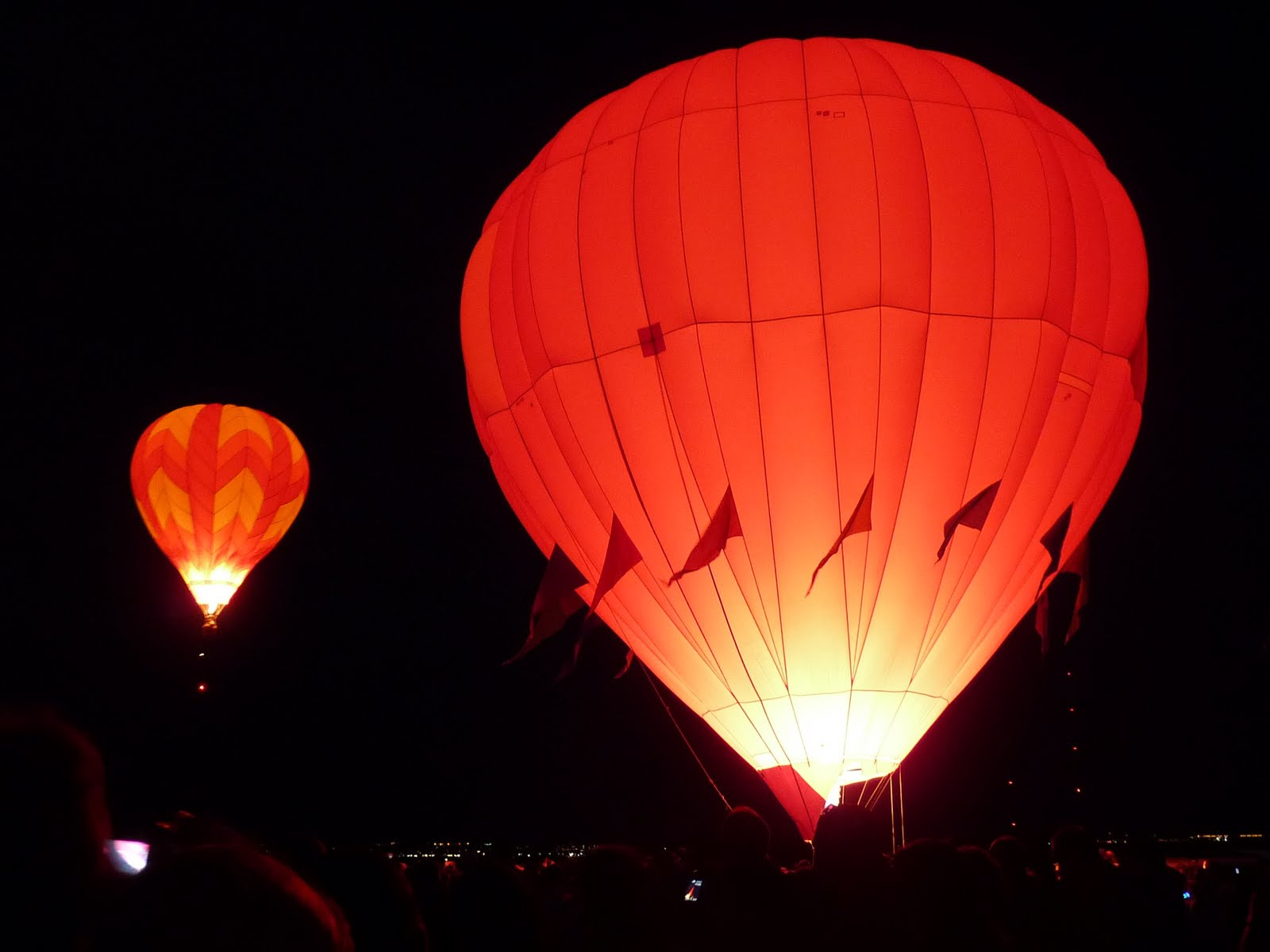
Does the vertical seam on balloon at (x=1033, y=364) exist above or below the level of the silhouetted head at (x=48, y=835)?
above

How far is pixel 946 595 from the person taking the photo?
6.14 meters

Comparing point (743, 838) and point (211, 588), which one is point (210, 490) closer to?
point (211, 588)

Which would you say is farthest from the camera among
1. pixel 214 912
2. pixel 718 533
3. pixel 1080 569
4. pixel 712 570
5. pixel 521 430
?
pixel 1080 569

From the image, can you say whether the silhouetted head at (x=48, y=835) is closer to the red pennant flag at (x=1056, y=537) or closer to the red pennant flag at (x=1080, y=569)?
the red pennant flag at (x=1056, y=537)

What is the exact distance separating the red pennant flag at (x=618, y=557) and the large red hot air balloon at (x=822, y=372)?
15mm

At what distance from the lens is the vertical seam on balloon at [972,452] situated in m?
5.87

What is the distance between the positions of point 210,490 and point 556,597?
5.57 m

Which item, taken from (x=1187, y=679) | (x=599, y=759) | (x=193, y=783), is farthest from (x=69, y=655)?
(x=1187, y=679)

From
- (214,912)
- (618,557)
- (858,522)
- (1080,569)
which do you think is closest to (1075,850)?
(214,912)

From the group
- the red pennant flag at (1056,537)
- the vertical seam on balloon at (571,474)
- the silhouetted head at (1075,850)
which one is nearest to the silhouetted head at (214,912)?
the silhouetted head at (1075,850)

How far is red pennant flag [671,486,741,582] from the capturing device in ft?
19.3

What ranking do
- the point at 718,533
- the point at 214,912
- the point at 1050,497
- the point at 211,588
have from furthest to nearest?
the point at 211,588
the point at 1050,497
the point at 718,533
the point at 214,912

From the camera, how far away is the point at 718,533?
19.3ft

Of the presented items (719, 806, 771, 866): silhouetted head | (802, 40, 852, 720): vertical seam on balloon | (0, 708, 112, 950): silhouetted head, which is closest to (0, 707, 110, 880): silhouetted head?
(0, 708, 112, 950): silhouetted head
